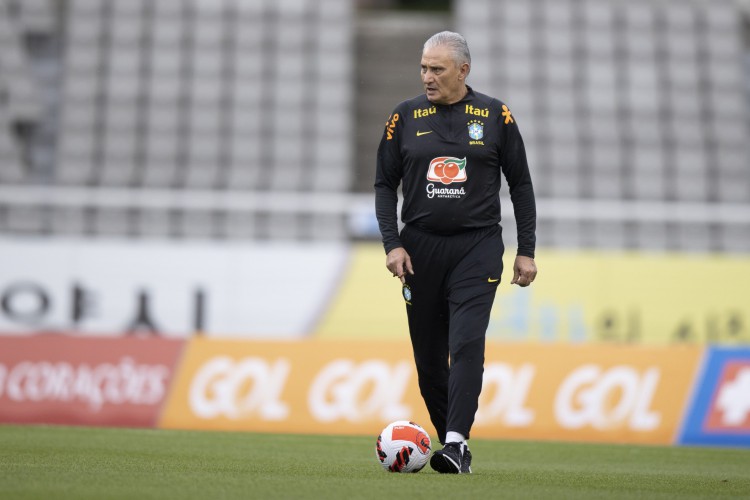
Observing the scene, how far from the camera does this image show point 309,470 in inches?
248

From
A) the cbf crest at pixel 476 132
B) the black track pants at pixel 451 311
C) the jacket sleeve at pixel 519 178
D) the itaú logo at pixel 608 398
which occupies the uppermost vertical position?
the cbf crest at pixel 476 132

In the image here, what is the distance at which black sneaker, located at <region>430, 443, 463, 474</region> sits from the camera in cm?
602

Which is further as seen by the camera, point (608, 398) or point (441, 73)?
point (608, 398)

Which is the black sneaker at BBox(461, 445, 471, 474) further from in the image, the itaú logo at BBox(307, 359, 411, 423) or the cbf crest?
the itaú logo at BBox(307, 359, 411, 423)

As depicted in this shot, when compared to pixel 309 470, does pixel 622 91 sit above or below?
above

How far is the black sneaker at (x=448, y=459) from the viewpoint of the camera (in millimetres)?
6023

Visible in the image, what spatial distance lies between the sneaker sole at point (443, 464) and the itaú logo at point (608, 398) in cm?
578

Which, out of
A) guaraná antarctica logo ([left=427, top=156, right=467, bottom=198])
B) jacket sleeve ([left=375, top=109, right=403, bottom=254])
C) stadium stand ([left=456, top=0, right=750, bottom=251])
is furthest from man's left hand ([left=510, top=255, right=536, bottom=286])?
stadium stand ([left=456, top=0, right=750, bottom=251])

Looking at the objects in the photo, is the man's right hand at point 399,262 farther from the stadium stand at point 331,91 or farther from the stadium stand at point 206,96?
the stadium stand at point 331,91

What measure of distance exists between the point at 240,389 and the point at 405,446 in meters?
6.06

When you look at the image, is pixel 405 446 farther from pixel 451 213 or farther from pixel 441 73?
pixel 441 73

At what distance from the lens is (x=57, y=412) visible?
12.0 m

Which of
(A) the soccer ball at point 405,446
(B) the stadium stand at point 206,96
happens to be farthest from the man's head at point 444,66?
(B) the stadium stand at point 206,96

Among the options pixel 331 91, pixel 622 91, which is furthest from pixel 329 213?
pixel 622 91
